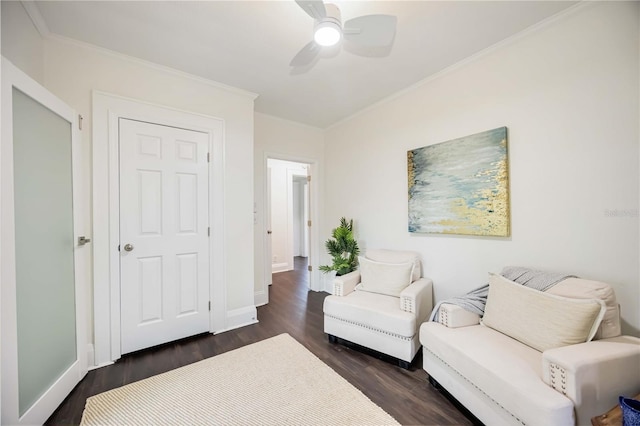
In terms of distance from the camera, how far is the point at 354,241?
326 cm

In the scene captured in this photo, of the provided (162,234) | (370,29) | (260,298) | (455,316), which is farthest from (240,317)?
(370,29)

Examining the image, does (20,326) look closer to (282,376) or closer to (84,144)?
(84,144)

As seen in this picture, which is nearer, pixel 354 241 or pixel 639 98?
pixel 639 98

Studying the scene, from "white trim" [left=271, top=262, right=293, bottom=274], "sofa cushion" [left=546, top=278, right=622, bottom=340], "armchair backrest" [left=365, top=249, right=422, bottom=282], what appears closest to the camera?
"sofa cushion" [left=546, top=278, right=622, bottom=340]

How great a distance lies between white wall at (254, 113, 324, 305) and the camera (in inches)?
135

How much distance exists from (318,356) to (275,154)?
2.64 metres

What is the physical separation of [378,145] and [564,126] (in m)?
1.74

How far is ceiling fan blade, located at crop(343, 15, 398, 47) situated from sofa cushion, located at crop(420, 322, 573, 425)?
6.64 feet

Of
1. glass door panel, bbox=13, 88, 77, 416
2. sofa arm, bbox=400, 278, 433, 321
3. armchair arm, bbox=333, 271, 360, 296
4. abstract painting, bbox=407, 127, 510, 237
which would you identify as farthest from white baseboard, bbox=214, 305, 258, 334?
abstract painting, bbox=407, 127, 510, 237

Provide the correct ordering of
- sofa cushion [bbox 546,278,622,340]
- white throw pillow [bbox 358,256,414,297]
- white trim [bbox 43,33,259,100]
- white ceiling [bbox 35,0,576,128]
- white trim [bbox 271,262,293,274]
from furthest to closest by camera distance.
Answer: white trim [bbox 271,262,293,274]
white throw pillow [bbox 358,256,414,297]
white trim [bbox 43,33,259,100]
white ceiling [bbox 35,0,576,128]
sofa cushion [bbox 546,278,622,340]

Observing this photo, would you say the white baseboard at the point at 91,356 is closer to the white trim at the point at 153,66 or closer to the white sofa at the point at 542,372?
the white trim at the point at 153,66

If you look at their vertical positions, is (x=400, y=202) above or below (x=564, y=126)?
below

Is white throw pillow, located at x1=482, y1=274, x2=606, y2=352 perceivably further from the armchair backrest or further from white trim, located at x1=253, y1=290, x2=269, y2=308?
white trim, located at x1=253, y1=290, x2=269, y2=308

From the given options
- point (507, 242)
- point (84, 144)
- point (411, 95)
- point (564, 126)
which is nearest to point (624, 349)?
point (507, 242)
